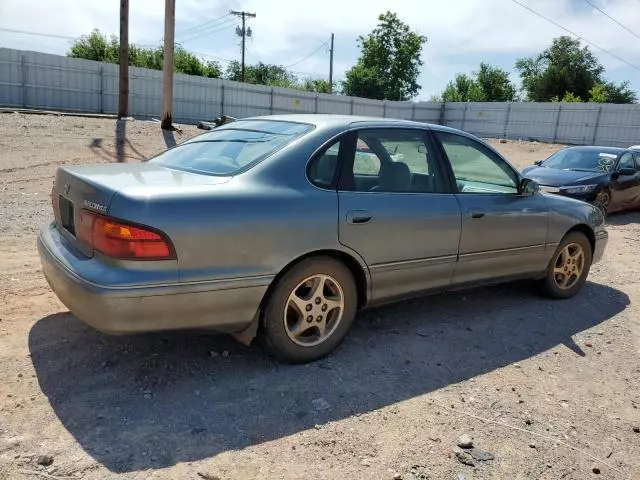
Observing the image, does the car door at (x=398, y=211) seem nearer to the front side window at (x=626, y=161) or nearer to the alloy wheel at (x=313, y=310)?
the alloy wheel at (x=313, y=310)

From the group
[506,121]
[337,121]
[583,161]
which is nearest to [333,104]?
[506,121]

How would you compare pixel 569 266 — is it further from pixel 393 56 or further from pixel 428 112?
pixel 393 56

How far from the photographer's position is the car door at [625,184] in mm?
10766

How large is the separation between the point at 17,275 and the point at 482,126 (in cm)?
3684

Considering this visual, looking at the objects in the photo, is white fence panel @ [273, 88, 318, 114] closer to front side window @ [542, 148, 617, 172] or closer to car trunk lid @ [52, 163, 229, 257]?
front side window @ [542, 148, 617, 172]

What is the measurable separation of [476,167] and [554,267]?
57.2 inches

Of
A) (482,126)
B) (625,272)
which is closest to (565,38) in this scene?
(482,126)

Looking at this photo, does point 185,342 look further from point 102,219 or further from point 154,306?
point 102,219

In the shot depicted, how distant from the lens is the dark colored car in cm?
1013

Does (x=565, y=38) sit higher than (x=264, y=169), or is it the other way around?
(x=565, y=38)

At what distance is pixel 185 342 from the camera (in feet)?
12.4

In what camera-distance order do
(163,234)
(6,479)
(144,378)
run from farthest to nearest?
(144,378) < (163,234) < (6,479)

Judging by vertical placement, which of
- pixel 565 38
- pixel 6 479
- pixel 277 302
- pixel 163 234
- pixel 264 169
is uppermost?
pixel 565 38

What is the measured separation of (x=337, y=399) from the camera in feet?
10.5
